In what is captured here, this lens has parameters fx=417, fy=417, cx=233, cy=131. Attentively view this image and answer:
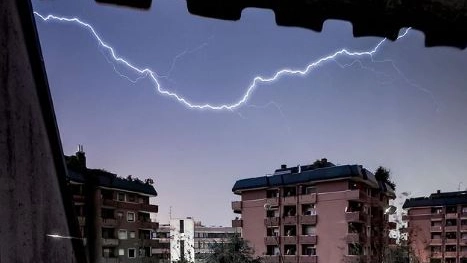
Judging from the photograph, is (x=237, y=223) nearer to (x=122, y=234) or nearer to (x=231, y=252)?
(x=231, y=252)

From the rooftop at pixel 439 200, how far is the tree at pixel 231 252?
3196 centimetres

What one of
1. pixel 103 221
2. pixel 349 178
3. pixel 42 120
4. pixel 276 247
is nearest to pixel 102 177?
pixel 103 221

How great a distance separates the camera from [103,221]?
20.5 meters

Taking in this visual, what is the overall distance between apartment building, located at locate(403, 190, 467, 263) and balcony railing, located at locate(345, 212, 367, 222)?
1900 cm

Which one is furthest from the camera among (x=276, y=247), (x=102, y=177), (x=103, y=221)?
(x=276, y=247)

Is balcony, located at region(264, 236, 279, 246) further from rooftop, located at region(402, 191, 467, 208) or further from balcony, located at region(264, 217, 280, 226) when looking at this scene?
Result: rooftop, located at region(402, 191, 467, 208)

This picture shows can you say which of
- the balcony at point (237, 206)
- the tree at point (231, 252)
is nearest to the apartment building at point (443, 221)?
the balcony at point (237, 206)

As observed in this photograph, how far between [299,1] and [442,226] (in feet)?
183

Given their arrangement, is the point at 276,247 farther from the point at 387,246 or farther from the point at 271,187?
the point at 387,246

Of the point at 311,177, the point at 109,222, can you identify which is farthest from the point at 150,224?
the point at 311,177

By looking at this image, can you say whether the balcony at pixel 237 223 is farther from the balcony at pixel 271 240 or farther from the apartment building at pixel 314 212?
the balcony at pixel 271 240

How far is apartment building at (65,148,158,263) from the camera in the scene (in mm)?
10336

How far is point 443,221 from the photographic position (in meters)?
49.8

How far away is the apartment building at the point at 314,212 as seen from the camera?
3038cm
